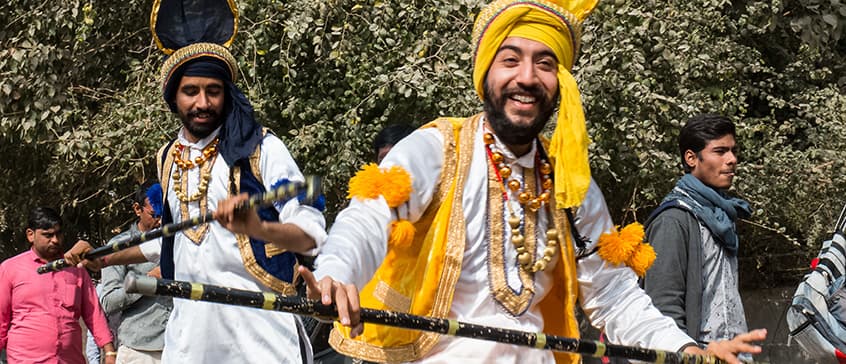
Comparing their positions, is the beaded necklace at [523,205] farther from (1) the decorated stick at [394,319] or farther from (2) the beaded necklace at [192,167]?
(2) the beaded necklace at [192,167]

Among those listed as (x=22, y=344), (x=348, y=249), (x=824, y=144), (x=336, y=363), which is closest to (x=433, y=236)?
(x=348, y=249)

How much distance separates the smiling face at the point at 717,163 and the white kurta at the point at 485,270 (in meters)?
2.08

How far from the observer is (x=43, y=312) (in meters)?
9.27

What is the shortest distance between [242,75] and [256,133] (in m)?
4.30

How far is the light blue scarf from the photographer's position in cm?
634

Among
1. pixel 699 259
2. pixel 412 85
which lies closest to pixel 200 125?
pixel 699 259

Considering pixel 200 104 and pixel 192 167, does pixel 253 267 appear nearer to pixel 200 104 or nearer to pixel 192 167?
pixel 192 167

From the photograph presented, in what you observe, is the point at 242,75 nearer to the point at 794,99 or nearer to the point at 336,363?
the point at 336,363

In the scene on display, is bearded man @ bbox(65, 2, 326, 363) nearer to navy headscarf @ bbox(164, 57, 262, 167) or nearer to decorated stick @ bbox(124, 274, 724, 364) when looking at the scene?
navy headscarf @ bbox(164, 57, 262, 167)

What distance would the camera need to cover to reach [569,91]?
174 inches

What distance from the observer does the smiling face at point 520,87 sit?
14.4 ft

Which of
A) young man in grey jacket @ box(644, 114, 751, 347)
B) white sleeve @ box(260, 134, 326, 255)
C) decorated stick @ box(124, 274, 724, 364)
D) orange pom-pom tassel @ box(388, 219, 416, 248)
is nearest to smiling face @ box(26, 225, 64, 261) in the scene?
white sleeve @ box(260, 134, 326, 255)

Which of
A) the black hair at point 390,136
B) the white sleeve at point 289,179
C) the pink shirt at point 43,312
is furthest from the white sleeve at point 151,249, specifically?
the pink shirt at point 43,312

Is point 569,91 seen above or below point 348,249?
above
